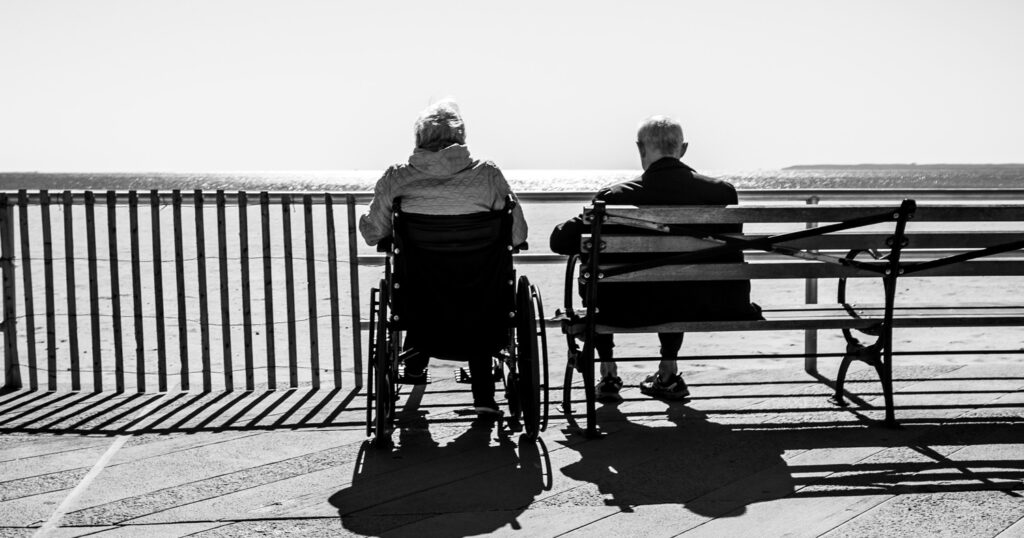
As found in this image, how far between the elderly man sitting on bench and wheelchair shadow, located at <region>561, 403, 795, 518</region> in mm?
362

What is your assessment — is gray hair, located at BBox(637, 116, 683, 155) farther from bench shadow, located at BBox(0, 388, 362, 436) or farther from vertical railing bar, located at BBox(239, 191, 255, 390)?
vertical railing bar, located at BBox(239, 191, 255, 390)

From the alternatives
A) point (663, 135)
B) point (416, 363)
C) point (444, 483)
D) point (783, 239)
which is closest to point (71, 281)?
point (416, 363)

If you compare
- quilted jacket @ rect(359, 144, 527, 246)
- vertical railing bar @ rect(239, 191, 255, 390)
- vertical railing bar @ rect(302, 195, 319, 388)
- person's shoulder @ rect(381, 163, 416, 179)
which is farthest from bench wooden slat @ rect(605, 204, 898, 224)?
vertical railing bar @ rect(239, 191, 255, 390)

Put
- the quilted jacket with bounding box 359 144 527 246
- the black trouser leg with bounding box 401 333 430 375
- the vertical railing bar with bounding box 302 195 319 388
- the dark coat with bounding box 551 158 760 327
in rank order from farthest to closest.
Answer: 1. the vertical railing bar with bounding box 302 195 319 388
2. the black trouser leg with bounding box 401 333 430 375
3. the dark coat with bounding box 551 158 760 327
4. the quilted jacket with bounding box 359 144 527 246

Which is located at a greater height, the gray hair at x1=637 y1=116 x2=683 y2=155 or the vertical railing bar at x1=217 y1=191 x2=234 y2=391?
the gray hair at x1=637 y1=116 x2=683 y2=155

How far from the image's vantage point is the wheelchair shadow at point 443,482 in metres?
3.11

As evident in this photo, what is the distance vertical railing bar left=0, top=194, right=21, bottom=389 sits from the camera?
5.05 meters

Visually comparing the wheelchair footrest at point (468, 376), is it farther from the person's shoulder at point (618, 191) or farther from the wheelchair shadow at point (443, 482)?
the person's shoulder at point (618, 191)

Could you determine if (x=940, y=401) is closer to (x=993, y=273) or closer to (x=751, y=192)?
(x=993, y=273)

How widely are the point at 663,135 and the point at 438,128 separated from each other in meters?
1.01

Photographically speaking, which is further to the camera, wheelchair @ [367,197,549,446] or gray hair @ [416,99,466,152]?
gray hair @ [416,99,466,152]

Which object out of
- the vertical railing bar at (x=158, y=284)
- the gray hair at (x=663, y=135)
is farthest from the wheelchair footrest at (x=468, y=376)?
the vertical railing bar at (x=158, y=284)

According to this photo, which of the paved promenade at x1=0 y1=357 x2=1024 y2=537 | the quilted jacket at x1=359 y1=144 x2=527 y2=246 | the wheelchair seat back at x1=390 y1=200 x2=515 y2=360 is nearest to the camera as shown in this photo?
the paved promenade at x1=0 y1=357 x2=1024 y2=537

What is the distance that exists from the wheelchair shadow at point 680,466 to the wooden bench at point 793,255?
0.73ft
